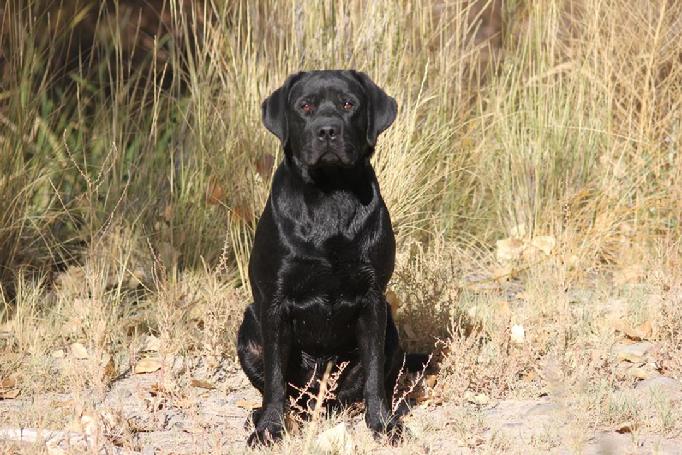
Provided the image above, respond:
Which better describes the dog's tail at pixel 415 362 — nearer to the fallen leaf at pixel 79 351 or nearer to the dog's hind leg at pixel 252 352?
the dog's hind leg at pixel 252 352

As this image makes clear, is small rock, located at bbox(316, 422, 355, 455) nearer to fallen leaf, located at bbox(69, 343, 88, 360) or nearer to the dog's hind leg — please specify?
the dog's hind leg

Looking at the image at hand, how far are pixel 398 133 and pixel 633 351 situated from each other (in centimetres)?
162

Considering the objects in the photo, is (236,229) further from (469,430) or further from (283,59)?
(469,430)

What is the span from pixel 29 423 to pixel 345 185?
1.37 metres

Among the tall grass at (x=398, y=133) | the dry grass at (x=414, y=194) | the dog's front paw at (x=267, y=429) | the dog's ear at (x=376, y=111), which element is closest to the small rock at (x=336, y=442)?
the dog's front paw at (x=267, y=429)

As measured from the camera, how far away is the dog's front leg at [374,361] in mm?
3803

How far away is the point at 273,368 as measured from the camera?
151 inches

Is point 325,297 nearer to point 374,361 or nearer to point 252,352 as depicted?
point 374,361

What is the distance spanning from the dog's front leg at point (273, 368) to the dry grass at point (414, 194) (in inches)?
18.6

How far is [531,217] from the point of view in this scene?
591 centimetres

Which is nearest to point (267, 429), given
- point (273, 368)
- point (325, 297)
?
point (273, 368)

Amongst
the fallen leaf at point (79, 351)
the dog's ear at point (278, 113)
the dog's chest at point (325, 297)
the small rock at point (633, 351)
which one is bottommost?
the fallen leaf at point (79, 351)

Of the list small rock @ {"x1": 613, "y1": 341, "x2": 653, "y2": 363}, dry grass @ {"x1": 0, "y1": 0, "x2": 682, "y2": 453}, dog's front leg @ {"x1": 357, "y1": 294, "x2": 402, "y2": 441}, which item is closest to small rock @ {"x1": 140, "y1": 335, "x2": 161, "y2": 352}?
dry grass @ {"x1": 0, "y1": 0, "x2": 682, "y2": 453}

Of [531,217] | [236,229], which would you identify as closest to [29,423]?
[236,229]
